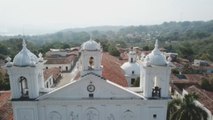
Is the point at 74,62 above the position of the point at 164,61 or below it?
below

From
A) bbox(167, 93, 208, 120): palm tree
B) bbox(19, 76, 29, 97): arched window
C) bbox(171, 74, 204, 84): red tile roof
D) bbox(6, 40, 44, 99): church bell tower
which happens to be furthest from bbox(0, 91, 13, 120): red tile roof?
bbox(171, 74, 204, 84): red tile roof

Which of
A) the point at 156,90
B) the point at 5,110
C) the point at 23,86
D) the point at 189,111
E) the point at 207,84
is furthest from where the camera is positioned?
the point at 207,84

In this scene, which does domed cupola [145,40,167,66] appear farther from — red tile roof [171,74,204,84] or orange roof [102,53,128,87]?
red tile roof [171,74,204,84]

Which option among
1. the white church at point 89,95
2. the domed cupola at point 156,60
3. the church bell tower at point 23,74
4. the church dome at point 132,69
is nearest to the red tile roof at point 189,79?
the church dome at point 132,69

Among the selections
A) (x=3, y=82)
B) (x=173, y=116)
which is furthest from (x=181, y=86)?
(x=3, y=82)

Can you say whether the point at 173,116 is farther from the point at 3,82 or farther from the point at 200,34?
the point at 200,34

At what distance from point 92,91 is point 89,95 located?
0.37 metres

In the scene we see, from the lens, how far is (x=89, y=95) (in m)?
19.4

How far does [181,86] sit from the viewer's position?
43.3 metres

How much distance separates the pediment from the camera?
1922cm

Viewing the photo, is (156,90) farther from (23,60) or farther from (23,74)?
(23,60)

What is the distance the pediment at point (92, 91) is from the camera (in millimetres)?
19219

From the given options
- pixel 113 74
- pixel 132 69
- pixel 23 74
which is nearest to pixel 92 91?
pixel 23 74

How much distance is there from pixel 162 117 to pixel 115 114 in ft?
11.1
